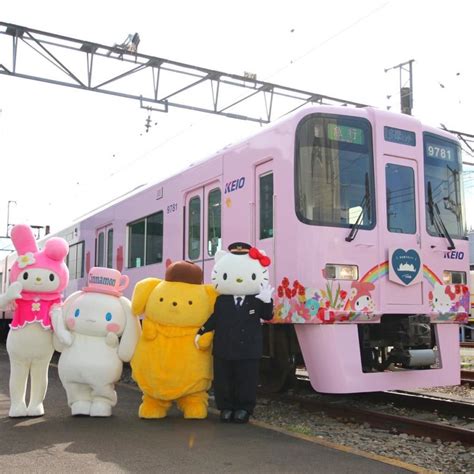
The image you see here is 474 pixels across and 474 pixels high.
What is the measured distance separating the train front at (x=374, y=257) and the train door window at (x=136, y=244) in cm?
379

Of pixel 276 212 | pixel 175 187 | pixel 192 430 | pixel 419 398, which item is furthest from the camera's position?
pixel 175 187

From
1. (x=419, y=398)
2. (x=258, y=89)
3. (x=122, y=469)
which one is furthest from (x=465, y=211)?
(x=258, y=89)

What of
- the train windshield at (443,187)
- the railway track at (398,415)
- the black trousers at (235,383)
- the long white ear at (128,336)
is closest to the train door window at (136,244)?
the railway track at (398,415)

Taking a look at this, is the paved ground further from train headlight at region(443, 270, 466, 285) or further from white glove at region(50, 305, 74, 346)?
train headlight at region(443, 270, 466, 285)

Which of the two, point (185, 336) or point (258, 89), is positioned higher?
point (258, 89)

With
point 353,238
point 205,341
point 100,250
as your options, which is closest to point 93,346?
point 205,341

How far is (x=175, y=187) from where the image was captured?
8516 millimetres

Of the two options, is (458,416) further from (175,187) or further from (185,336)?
(175,187)

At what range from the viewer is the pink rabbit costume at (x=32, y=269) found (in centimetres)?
595

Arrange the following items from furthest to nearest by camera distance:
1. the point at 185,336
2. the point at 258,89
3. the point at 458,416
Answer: the point at 258,89 → the point at 458,416 → the point at 185,336

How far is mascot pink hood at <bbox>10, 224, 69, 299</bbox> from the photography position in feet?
19.8

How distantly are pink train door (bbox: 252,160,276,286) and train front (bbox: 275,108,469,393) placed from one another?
0.33 meters

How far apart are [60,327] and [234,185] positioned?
2.52m

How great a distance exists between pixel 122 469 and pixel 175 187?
4947mm
